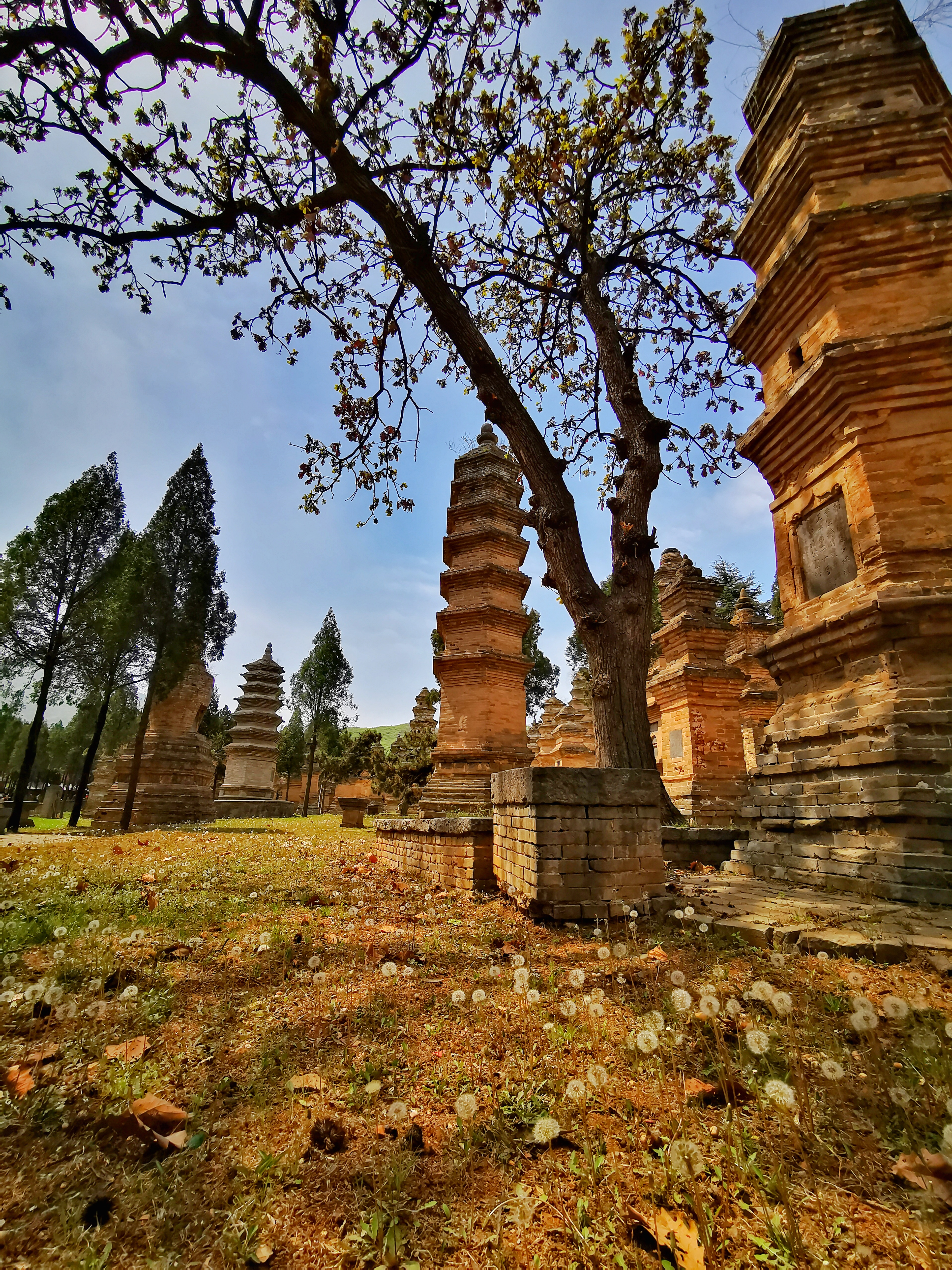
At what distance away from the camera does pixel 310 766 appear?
35.3 metres

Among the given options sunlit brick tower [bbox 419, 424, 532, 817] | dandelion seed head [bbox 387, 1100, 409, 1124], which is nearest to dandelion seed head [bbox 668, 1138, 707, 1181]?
dandelion seed head [bbox 387, 1100, 409, 1124]

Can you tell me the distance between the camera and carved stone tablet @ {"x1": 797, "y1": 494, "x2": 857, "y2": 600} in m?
6.22

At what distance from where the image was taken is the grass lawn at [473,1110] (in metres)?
1.54

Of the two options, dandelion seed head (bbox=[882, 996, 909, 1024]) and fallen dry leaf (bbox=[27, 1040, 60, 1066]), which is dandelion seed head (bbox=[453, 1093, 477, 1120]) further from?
fallen dry leaf (bbox=[27, 1040, 60, 1066])

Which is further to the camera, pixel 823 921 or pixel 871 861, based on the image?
pixel 871 861

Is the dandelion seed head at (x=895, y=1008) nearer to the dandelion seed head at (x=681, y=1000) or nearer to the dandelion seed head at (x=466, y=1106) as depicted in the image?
the dandelion seed head at (x=681, y=1000)

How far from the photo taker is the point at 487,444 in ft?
45.4

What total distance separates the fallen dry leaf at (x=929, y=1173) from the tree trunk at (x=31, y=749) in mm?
19954

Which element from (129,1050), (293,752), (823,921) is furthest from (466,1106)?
(293,752)

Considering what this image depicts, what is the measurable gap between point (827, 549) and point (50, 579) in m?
22.2

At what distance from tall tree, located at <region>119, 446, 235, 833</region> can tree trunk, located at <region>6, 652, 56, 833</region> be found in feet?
8.74

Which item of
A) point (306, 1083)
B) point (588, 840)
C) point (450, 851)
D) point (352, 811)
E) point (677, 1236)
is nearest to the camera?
point (677, 1236)

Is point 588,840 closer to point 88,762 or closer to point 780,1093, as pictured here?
point 780,1093

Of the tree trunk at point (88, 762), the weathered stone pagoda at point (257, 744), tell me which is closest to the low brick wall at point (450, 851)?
the tree trunk at point (88, 762)
